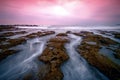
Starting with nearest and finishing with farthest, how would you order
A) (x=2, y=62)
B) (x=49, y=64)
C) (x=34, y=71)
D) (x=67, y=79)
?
1. (x=67, y=79)
2. (x=34, y=71)
3. (x=49, y=64)
4. (x=2, y=62)

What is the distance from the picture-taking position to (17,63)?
34.0 ft

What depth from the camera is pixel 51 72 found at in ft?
26.8

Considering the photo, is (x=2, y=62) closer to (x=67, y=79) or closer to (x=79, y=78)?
(x=67, y=79)

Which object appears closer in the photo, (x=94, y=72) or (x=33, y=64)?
(x=94, y=72)

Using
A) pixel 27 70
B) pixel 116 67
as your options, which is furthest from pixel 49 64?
pixel 116 67

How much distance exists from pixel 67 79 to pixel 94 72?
7.73ft

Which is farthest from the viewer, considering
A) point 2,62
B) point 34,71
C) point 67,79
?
point 2,62

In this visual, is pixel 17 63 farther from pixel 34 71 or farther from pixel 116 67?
pixel 116 67

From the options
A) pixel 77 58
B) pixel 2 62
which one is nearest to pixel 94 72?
pixel 77 58

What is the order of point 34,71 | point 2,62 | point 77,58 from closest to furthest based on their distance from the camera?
point 34,71
point 2,62
point 77,58

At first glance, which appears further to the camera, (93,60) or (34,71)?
(93,60)

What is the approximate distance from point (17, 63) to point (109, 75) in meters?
7.88

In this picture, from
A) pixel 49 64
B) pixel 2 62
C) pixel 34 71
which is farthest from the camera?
pixel 2 62

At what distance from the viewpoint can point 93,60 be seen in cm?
1038
